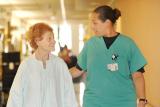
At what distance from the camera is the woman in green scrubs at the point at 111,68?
2953 millimetres

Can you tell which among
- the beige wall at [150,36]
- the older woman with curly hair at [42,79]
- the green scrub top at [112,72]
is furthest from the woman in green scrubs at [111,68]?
the beige wall at [150,36]

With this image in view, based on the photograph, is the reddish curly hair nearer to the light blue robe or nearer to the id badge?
the light blue robe

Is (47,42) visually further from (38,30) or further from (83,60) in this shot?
(83,60)

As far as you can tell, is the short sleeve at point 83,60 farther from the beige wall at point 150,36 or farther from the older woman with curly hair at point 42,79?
the beige wall at point 150,36

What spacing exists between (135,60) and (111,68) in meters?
0.20

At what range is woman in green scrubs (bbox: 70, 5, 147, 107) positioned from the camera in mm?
2953

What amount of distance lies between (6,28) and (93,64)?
1057cm

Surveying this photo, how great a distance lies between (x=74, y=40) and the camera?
22375mm

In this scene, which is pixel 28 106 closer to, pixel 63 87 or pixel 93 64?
pixel 63 87

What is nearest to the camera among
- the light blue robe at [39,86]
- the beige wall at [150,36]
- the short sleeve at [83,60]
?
the light blue robe at [39,86]

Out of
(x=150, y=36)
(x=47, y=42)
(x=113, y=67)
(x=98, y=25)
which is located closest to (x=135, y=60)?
(x=113, y=67)

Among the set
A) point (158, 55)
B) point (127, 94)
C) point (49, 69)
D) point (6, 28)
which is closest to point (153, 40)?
point (158, 55)

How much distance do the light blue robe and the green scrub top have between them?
34cm

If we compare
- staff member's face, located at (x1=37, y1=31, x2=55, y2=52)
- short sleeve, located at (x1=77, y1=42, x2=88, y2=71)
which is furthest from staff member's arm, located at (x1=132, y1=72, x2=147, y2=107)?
staff member's face, located at (x1=37, y1=31, x2=55, y2=52)
